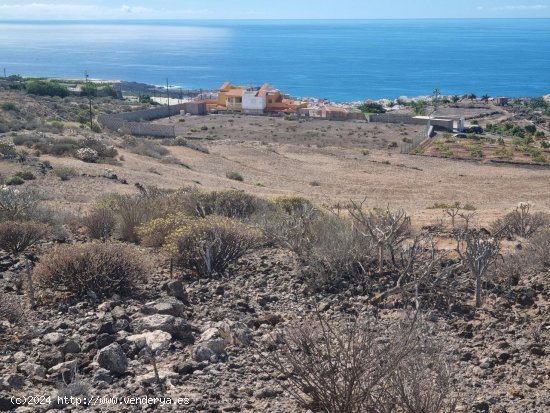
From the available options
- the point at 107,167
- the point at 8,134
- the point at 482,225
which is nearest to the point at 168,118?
the point at 8,134

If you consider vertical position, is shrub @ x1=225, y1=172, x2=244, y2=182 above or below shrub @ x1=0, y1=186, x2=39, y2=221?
below

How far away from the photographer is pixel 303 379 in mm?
5348

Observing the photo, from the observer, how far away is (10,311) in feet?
23.9

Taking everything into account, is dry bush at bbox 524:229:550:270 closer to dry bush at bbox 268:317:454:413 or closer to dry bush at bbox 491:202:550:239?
dry bush at bbox 491:202:550:239

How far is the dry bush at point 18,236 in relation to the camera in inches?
400

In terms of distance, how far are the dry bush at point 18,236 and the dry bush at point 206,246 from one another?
6.90 ft

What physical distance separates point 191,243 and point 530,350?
15.3 ft

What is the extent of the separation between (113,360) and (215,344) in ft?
3.14

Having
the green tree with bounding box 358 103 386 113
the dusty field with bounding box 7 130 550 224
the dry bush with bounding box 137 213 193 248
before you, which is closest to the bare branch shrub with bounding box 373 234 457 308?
the dry bush with bounding box 137 213 193 248

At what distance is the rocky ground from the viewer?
5.64 meters

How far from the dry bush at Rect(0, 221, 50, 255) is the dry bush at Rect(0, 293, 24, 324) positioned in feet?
9.12

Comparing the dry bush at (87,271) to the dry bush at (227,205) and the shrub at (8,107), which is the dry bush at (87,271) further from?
the shrub at (8,107)

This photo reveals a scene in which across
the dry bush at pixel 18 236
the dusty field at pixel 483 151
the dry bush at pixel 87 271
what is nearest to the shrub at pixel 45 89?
the dusty field at pixel 483 151

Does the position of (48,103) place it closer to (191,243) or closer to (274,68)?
(191,243)
